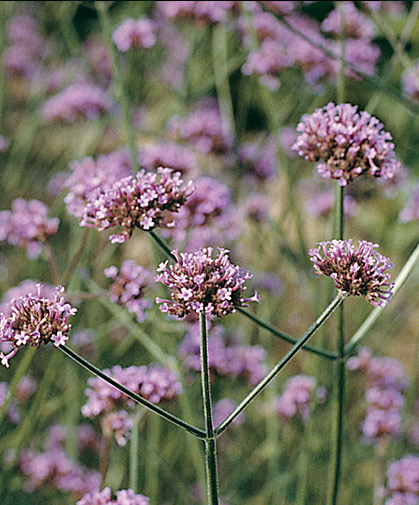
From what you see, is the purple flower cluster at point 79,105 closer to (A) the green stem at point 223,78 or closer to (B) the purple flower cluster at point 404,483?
(A) the green stem at point 223,78

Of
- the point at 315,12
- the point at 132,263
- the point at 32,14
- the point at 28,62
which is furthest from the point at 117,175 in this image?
the point at 32,14

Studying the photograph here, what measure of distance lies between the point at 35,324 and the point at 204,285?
187 millimetres

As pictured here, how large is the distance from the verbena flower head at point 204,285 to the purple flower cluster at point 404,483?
60 cm

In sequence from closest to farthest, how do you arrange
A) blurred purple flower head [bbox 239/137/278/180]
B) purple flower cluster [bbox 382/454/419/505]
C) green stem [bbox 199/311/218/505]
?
green stem [bbox 199/311/218/505] < purple flower cluster [bbox 382/454/419/505] < blurred purple flower head [bbox 239/137/278/180]

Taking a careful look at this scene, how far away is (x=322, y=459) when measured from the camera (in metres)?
1.43

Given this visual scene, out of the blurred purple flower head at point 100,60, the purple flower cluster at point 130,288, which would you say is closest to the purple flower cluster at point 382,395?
the purple flower cluster at point 130,288

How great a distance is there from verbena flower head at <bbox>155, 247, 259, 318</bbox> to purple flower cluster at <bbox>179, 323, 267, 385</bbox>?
447mm

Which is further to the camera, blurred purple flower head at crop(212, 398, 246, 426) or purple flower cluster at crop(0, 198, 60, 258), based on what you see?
blurred purple flower head at crop(212, 398, 246, 426)

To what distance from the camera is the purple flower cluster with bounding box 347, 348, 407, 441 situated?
1.19 metres

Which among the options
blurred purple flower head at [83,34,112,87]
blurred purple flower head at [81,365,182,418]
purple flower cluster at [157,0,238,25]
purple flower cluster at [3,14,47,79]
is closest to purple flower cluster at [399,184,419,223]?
blurred purple flower head at [81,365,182,418]

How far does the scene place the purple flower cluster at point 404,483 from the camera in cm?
107

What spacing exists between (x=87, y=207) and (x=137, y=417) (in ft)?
1.04

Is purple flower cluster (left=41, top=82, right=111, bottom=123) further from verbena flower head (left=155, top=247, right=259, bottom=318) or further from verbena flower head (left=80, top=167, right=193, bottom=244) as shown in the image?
verbena flower head (left=155, top=247, right=259, bottom=318)

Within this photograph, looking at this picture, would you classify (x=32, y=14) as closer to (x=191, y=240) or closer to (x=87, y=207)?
(x=191, y=240)
